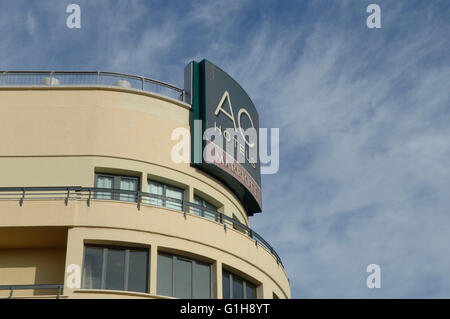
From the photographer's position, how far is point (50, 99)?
33594 mm

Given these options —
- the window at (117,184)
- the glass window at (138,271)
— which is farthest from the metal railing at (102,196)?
the glass window at (138,271)

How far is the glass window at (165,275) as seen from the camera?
29078 mm

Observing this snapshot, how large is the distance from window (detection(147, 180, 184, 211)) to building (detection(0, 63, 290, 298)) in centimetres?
5

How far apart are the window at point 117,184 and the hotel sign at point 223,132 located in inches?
122

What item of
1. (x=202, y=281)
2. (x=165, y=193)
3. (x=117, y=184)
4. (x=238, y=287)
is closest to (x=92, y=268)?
(x=202, y=281)

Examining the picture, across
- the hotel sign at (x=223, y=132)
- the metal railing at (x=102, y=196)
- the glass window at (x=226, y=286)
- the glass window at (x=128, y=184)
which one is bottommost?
the glass window at (x=226, y=286)

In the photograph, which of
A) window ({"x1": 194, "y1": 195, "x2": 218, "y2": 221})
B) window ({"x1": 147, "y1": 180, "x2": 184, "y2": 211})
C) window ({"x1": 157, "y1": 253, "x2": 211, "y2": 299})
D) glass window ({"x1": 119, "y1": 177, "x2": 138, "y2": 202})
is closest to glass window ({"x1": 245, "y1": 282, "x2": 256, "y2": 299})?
window ({"x1": 157, "y1": 253, "x2": 211, "y2": 299})

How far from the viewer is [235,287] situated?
103 feet

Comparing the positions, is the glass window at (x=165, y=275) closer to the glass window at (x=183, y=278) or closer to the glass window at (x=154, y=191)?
the glass window at (x=183, y=278)

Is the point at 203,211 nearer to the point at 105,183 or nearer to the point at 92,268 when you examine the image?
the point at 105,183

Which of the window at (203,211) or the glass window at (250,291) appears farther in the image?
the window at (203,211)

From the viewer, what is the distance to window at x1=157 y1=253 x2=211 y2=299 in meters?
29.3

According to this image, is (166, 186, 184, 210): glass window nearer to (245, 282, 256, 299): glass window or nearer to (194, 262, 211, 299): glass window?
(194, 262, 211, 299): glass window

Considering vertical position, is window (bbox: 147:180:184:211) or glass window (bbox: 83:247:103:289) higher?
window (bbox: 147:180:184:211)
